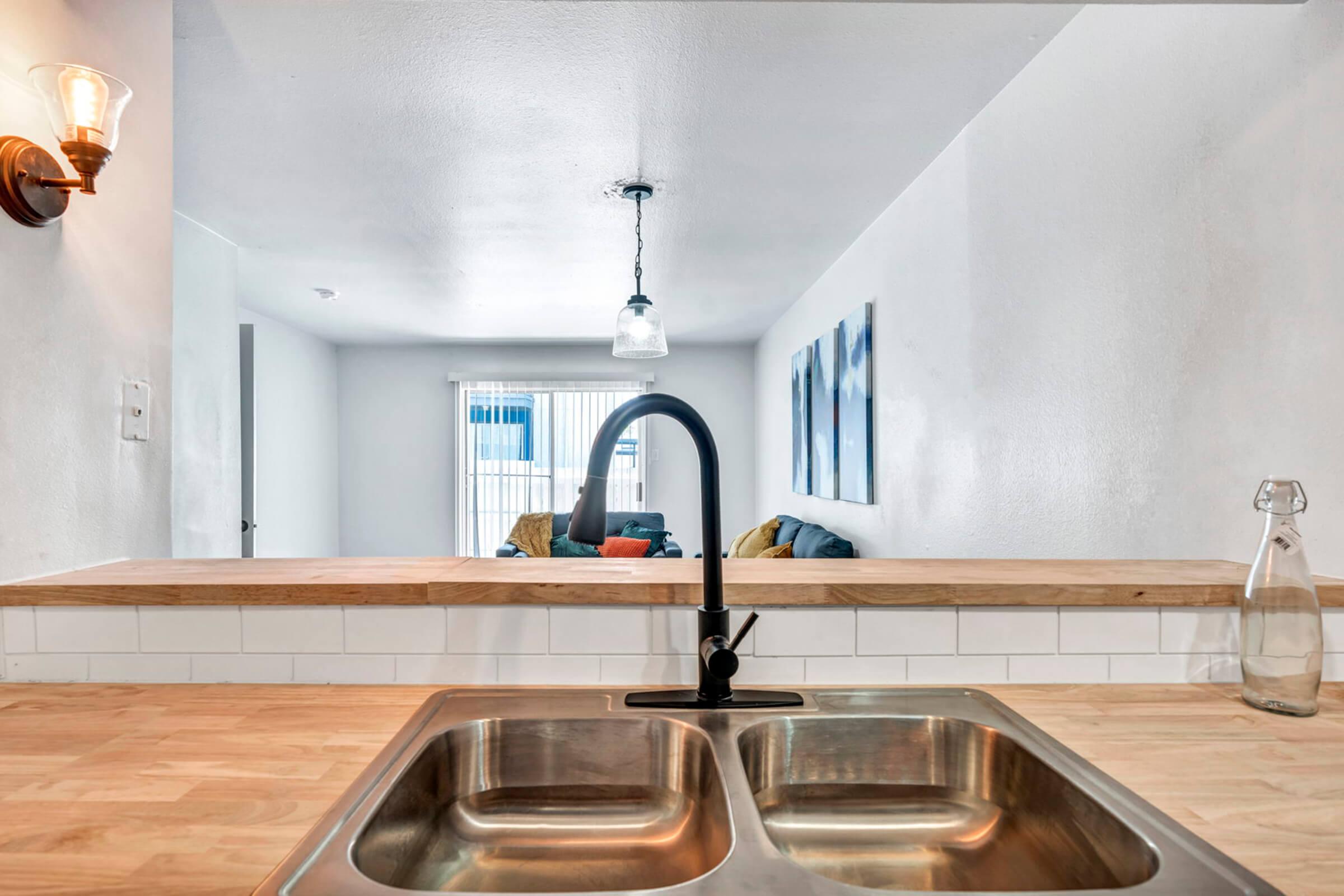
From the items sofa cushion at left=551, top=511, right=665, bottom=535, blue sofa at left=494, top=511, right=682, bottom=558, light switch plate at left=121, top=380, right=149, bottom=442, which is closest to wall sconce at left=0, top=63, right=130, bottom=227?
light switch plate at left=121, top=380, right=149, bottom=442

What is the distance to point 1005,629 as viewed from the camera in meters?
1.01

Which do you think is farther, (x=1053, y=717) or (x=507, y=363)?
(x=507, y=363)

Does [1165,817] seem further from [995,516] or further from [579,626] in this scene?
[995,516]

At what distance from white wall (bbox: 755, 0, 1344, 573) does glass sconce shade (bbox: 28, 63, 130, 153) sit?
1906mm

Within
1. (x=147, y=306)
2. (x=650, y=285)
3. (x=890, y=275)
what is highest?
(x=650, y=285)

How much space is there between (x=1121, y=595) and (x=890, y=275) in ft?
7.62

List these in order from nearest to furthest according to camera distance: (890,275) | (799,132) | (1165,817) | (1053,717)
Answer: (1165,817) → (1053,717) → (799,132) → (890,275)

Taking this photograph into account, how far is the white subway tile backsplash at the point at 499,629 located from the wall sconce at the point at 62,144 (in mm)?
930

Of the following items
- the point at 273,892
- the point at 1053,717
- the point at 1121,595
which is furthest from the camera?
the point at 1121,595

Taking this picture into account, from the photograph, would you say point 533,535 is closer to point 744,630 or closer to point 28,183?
point 28,183

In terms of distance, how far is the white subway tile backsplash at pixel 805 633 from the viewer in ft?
3.30

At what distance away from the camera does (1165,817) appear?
25.7 inches

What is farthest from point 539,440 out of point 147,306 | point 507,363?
point 147,306

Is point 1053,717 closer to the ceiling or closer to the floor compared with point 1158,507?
closer to the floor
